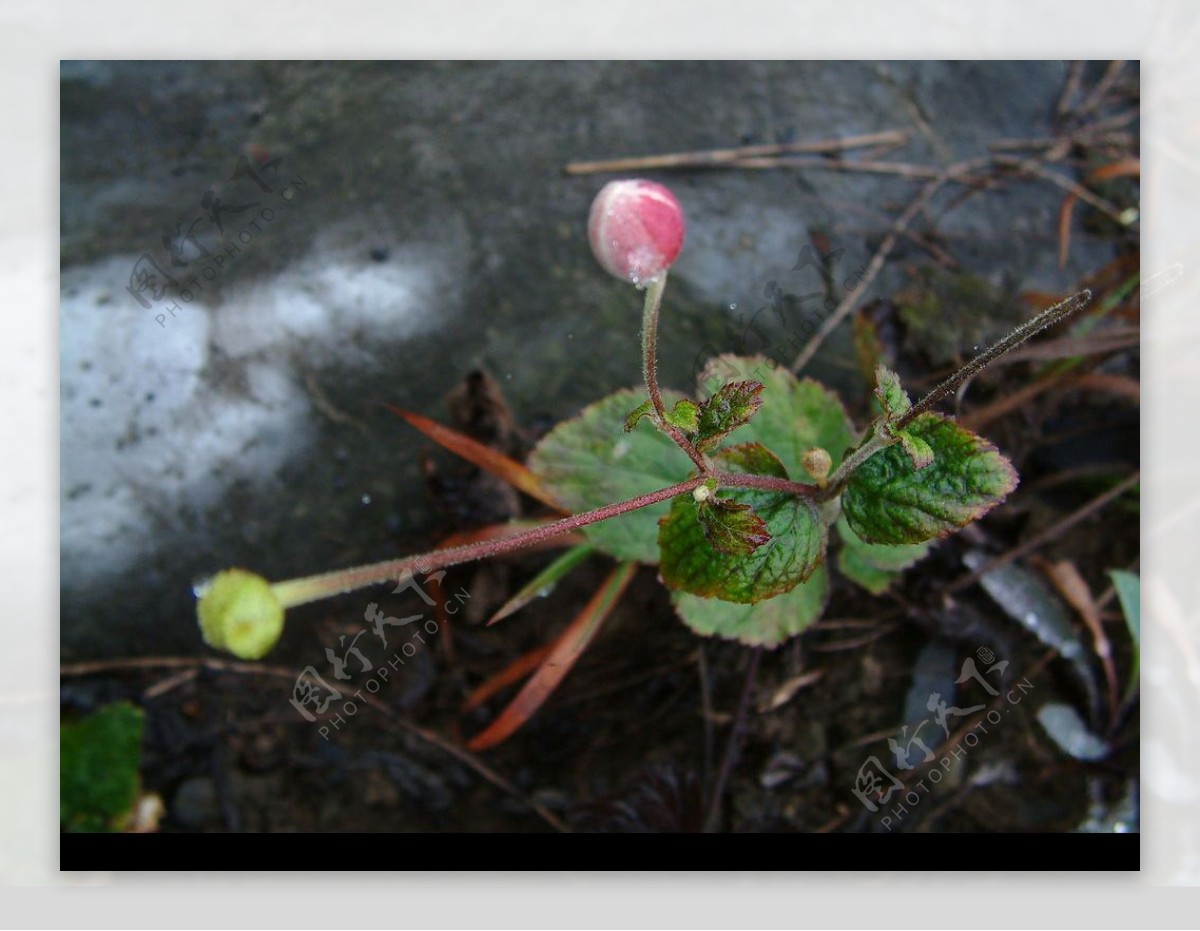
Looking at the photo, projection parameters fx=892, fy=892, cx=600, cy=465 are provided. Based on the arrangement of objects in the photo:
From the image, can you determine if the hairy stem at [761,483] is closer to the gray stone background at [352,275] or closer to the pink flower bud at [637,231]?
the pink flower bud at [637,231]

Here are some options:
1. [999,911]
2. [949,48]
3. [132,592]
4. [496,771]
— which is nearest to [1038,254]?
[949,48]

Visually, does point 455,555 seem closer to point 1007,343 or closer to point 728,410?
point 728,410

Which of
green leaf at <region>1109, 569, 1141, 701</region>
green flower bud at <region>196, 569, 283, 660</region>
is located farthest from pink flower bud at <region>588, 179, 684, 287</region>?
green leaf at <region>1109, 569, 1141, 701</region>

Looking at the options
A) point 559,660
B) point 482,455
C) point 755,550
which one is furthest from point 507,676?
point 755,550

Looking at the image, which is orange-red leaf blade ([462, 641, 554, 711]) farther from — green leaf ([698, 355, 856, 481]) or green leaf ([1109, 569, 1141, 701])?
green leaf ([1109, 569, 1141, 701])

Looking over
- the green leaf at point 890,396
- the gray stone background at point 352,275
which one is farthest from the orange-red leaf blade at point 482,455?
the green leaf at point 890,396

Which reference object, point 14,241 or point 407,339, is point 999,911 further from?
point 14,241
